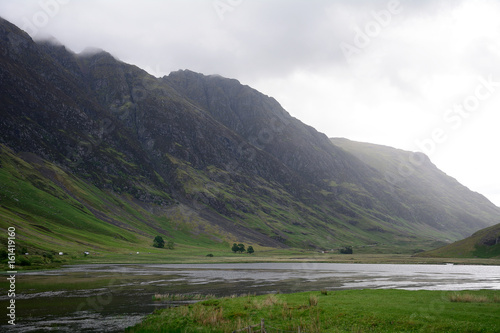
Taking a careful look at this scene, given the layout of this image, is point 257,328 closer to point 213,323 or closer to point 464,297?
point 213,323

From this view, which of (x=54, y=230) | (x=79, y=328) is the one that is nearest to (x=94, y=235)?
(x=54, y=230)

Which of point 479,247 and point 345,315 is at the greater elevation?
point 345,315

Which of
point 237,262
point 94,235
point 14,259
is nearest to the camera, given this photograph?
point 14,259

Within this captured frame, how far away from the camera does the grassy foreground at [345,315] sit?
31473 mm

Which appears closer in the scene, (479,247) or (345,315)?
(345,315)

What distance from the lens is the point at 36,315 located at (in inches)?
1677

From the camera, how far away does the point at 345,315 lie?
120ft

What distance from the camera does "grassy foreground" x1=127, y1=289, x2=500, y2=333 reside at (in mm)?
31473

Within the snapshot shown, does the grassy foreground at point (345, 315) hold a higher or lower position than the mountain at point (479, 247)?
higher

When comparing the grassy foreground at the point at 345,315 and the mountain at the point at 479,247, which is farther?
the mountain at the point at 479,247

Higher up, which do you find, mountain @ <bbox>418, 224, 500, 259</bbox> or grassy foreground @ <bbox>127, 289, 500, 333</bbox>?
grassy foreground @ <bbox>127, 289, 500, 333</bbox>

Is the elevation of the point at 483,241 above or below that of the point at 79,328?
below

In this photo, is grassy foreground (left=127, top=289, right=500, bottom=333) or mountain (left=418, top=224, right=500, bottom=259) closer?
grassy foreground (left=127, top=289, right=500, bottom=333)

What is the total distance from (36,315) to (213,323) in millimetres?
23647
